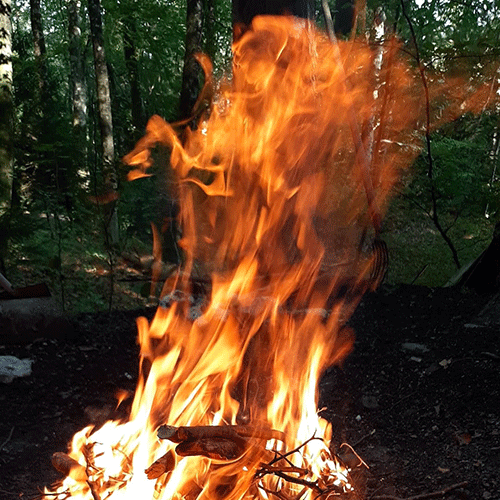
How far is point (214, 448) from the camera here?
2799 millimetres

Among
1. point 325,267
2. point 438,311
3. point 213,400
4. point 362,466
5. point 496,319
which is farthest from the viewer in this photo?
point 325,267

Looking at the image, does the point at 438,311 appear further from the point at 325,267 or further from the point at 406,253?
the point at 406,253

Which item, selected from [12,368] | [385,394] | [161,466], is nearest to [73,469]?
[161,466]

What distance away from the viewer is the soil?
3254mm

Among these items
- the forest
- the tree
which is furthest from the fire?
the tree

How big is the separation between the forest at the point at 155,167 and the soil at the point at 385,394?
116 centimetres

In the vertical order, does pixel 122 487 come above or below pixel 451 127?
below

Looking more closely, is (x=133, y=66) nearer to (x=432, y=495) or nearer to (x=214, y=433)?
(x=214, y=433)

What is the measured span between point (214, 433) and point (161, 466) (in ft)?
1.01

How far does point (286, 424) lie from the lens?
11.3ft

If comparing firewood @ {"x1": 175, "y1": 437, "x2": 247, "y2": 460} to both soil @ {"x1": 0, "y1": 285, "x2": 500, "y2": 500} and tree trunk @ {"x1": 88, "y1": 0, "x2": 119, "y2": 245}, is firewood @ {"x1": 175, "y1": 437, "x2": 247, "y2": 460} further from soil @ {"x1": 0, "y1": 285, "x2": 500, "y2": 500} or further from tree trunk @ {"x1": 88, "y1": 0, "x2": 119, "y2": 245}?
tree trunk @ {"x1": 88, "y1": 0, "x2": 119, "y2": 245}

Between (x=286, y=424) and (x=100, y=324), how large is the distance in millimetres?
2623

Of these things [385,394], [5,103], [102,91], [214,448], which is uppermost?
[102,91]

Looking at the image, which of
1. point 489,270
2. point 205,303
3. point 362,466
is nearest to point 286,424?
point 362,466
